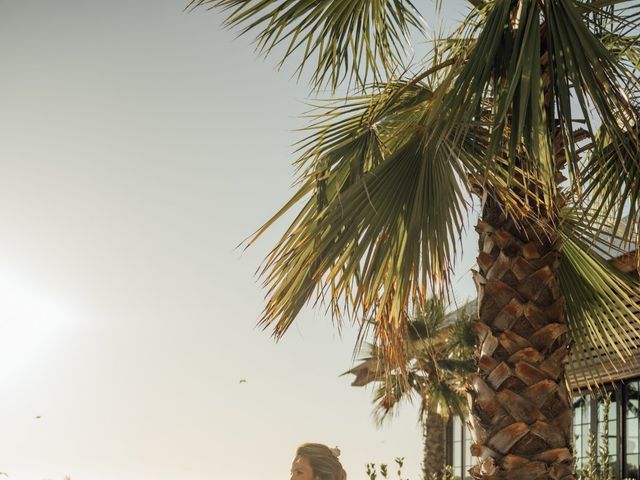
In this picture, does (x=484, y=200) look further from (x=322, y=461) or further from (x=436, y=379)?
(x=436, y=379)

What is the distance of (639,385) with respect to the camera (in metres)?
13.7

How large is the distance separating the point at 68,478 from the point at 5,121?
17431mm

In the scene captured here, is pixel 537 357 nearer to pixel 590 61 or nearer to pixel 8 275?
pixel 590 61

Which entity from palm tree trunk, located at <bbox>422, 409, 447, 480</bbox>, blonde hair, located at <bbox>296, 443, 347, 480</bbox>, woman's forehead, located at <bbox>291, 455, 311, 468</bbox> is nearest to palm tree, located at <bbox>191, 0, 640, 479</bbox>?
blonde hair, located at <bbox>296, 443, 347, 480</bbox>

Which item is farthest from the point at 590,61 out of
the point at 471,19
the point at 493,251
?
the point at 471,19

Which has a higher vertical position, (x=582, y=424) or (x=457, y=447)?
(x=582, y=424)

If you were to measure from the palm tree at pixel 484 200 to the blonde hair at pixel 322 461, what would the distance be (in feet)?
2.23

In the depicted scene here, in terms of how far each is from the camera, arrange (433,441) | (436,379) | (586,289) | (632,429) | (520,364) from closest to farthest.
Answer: (520,364) < (586,289) < (632,429) < (436,379) < (433,441)

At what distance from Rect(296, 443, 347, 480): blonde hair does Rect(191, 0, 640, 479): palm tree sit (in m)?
0.68

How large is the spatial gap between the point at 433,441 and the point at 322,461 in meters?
13.0

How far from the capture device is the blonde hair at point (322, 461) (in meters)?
5.71

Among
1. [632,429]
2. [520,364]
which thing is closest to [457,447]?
[632,429]

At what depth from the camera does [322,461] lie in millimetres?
5742

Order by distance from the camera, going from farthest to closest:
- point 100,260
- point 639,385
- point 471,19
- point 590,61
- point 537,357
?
point 100,260, point 639,385, point 471,19, point 537,357, point 590,61
